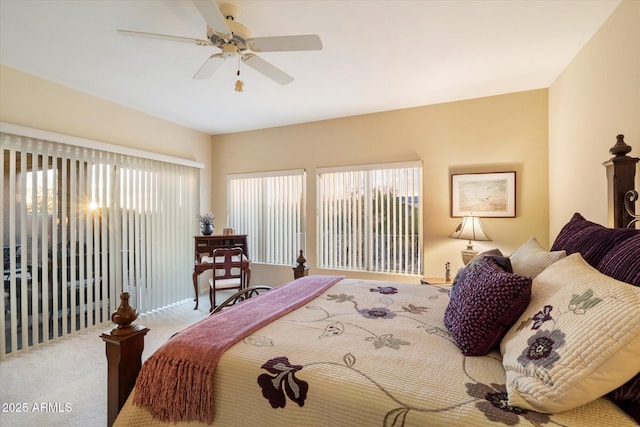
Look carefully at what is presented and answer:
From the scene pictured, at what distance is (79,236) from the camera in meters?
3.06

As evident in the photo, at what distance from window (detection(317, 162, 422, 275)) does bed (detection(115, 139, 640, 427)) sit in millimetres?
2115

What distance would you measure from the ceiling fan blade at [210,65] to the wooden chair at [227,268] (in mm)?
2070

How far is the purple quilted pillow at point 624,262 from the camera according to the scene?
3.03ft

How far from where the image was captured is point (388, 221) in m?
3.73

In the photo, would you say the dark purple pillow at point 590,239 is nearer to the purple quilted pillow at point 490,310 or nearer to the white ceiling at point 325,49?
the purple quilted pillow at point 490,310

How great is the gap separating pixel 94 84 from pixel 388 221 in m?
3.58

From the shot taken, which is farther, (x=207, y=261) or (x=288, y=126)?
(x=288, y=126)

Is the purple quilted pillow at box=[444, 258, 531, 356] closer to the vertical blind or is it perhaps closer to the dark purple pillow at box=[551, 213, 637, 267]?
the dark purple pillow at box=[551, 213, 637, 267]

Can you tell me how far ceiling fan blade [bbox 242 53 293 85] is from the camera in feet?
6.65

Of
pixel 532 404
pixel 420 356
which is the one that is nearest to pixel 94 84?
pixel 420 356

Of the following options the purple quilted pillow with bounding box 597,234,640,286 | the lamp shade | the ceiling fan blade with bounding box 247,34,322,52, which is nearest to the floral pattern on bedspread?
the purple quilted pillow with bounding box 597,234,640,286

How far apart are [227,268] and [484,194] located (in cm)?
319

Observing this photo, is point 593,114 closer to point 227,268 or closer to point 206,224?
point 227,268

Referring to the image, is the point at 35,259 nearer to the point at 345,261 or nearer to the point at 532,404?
the point at 345,261
